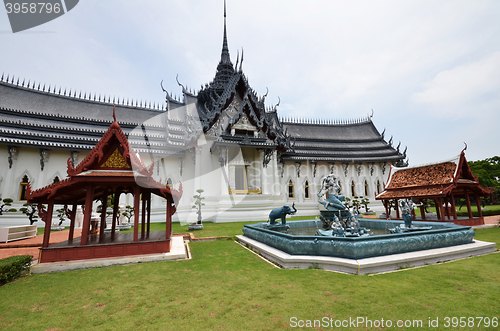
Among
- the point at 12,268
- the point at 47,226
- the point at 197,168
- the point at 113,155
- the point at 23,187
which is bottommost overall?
the point at 12,268

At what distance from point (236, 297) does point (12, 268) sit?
15.3 feet

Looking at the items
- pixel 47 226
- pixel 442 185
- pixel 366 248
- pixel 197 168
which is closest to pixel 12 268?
pixel 47 226

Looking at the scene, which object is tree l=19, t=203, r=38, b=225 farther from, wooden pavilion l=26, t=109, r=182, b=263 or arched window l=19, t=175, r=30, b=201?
wooden pavilion l=26, t=109, r=182, b=263

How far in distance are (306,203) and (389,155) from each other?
1092cm

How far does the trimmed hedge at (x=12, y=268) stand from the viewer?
4.43 metres

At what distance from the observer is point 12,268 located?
182 inches

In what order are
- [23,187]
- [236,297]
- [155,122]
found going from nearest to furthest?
[236,297], [23,187], [155,122]

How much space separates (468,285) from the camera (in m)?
3.76

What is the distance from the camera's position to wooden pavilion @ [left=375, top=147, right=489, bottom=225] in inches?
392

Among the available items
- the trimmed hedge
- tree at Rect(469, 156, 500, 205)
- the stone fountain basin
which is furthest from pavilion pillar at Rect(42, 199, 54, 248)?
tree at Rect(469, 156, 500, 205)

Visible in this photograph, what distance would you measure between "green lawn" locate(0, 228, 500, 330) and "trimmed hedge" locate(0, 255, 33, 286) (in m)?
0.17

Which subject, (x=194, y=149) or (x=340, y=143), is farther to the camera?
(x=340, y=143)

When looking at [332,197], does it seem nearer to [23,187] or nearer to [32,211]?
[32,211]

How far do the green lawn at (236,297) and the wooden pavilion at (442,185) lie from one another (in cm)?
580
